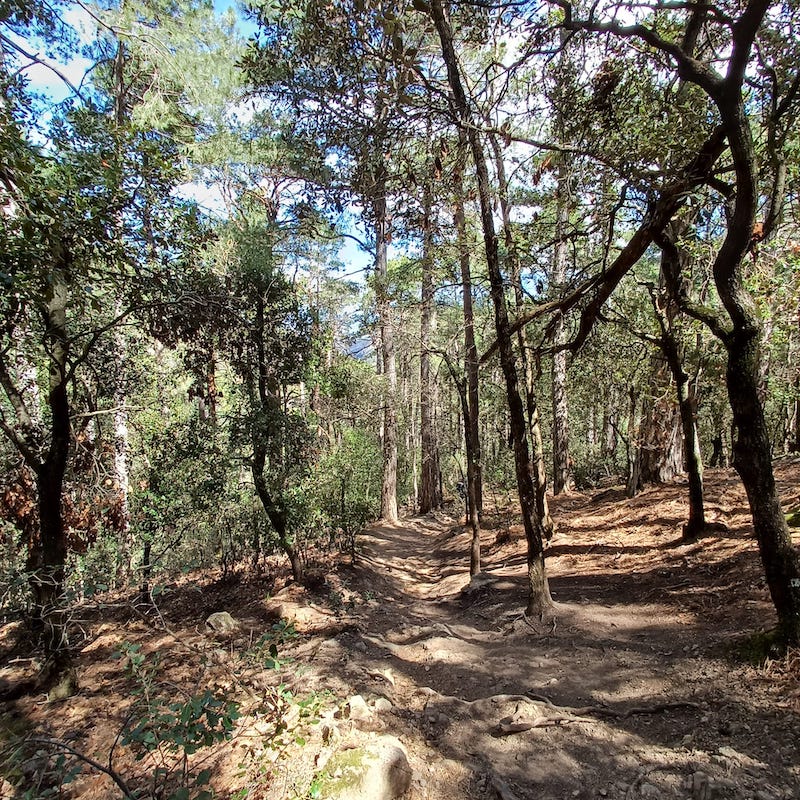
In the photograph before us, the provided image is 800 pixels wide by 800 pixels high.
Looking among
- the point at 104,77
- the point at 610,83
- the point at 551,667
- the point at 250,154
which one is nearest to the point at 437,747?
the point at 551,667

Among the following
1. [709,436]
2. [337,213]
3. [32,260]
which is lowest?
[709,436]

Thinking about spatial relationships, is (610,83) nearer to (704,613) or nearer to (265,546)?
(704,613)

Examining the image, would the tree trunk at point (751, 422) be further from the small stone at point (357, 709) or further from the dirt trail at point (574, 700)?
the small stone at point (357, 709)

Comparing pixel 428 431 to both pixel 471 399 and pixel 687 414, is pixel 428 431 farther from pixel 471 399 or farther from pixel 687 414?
pixel 687 414

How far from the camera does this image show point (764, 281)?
5.80 meters

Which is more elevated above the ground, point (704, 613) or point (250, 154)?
point (250, 154)

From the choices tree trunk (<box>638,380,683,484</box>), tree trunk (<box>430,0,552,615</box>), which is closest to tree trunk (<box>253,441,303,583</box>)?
tree trunk (<box>430,0,552,615</box>)

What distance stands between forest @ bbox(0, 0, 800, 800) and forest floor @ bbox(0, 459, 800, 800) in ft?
0.12

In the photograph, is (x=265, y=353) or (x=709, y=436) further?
(x=709, y=436)

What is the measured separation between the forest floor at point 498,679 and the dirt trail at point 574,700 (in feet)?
0.06

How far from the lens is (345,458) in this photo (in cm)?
1053

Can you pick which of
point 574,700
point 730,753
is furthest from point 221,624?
point 730,753

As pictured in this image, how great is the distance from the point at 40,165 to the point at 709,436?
28.8 metres

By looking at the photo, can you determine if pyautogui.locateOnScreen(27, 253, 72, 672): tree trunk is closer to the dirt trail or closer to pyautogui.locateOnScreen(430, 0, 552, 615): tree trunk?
the dirt trail
